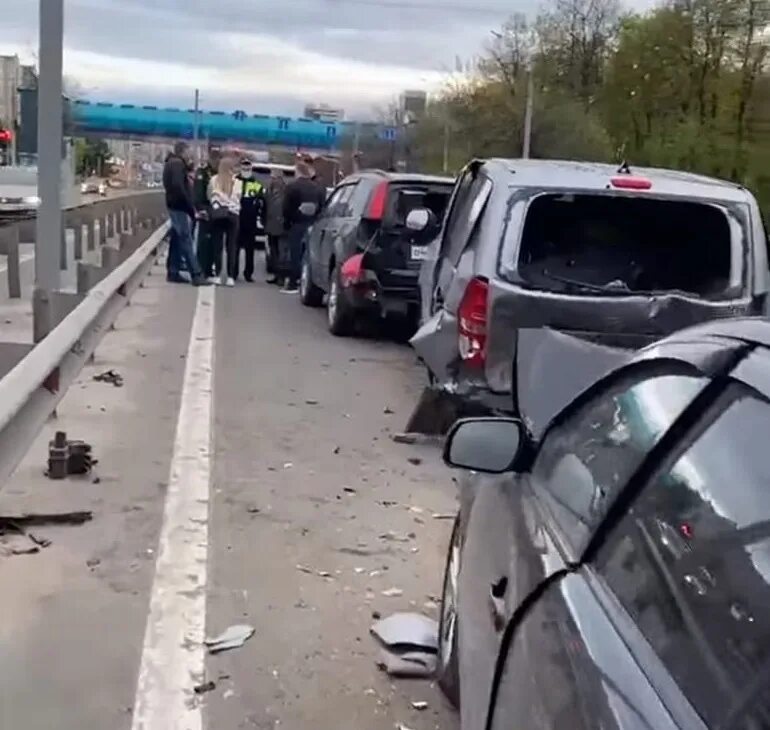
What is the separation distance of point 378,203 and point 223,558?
8.24 meters

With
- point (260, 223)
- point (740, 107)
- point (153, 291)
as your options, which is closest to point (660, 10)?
point (740, 107)

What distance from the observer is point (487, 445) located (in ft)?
12.9

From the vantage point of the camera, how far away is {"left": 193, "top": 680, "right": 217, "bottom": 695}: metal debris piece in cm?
500

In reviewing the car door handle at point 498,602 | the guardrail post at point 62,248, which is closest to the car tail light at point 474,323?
the car door handle at point 498,602

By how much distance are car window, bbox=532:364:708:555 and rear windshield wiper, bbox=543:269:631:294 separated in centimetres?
446

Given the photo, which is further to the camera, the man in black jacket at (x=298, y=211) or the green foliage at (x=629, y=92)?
the green foliage at (x=629, y=92)

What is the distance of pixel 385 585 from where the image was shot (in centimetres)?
628

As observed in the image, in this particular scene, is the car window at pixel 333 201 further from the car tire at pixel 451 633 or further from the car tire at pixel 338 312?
the car tire at pixel 451 633

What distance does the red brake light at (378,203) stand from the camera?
563 inches

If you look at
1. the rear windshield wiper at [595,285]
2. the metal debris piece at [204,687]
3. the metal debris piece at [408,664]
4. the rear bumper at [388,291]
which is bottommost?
the metal debris piece at [204,687]

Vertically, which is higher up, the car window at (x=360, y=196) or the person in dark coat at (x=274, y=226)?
the car window at (x=360, y=196)

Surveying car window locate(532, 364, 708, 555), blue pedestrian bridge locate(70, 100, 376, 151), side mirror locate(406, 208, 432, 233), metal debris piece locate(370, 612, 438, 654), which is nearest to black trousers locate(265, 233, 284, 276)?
side mirror locate(406, 208, 432, 233)

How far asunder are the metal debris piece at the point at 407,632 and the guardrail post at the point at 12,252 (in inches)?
501

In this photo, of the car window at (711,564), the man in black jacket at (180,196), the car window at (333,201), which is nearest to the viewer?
the car window at (711,564)
